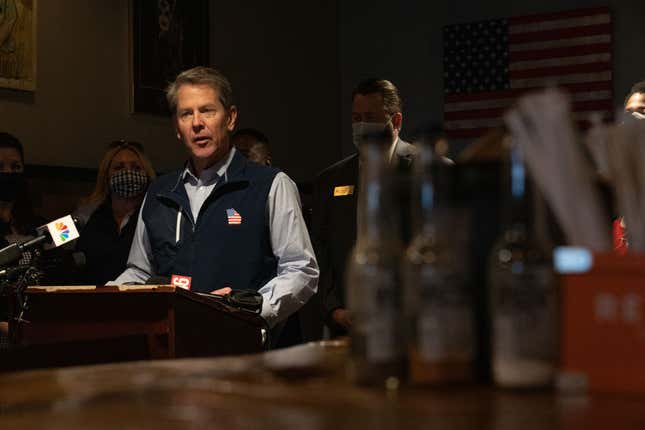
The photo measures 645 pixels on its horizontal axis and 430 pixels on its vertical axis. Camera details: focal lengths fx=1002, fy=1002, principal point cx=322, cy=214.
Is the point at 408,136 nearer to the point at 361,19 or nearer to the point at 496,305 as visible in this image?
the point at 361,19

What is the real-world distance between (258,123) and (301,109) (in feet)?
2.21

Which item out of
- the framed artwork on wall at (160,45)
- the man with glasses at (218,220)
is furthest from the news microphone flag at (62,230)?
the framed artwork on wall at (160,45)

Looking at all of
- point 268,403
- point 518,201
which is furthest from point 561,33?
point 268,403

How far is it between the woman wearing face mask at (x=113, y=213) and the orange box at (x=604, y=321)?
363cm

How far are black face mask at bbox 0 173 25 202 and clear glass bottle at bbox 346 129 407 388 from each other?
378 cm

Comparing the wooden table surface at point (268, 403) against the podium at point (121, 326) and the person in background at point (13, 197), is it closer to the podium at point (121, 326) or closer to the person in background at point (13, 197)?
the podium at point (121, 326)

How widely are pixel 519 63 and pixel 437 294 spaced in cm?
732

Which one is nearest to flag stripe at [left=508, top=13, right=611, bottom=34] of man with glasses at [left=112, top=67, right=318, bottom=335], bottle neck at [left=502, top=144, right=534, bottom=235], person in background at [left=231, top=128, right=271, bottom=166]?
person in background at [left=231, top=128, right=271, bottom=166]

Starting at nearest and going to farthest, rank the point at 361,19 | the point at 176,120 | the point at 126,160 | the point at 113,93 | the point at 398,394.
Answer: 1. the point at 398,394
2. the point at 176,120
3. the point at 126,160
4. the point at 113,93
5. the point at 361,19

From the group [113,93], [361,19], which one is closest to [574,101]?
[361,19]

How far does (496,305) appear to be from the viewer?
121 cm

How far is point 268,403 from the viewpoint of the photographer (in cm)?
109

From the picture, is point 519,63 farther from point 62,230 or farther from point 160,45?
point 62,230

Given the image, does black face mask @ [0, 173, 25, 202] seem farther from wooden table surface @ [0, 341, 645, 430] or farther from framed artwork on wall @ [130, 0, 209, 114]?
wooden table surface @ [0, 341, 645, 430]
